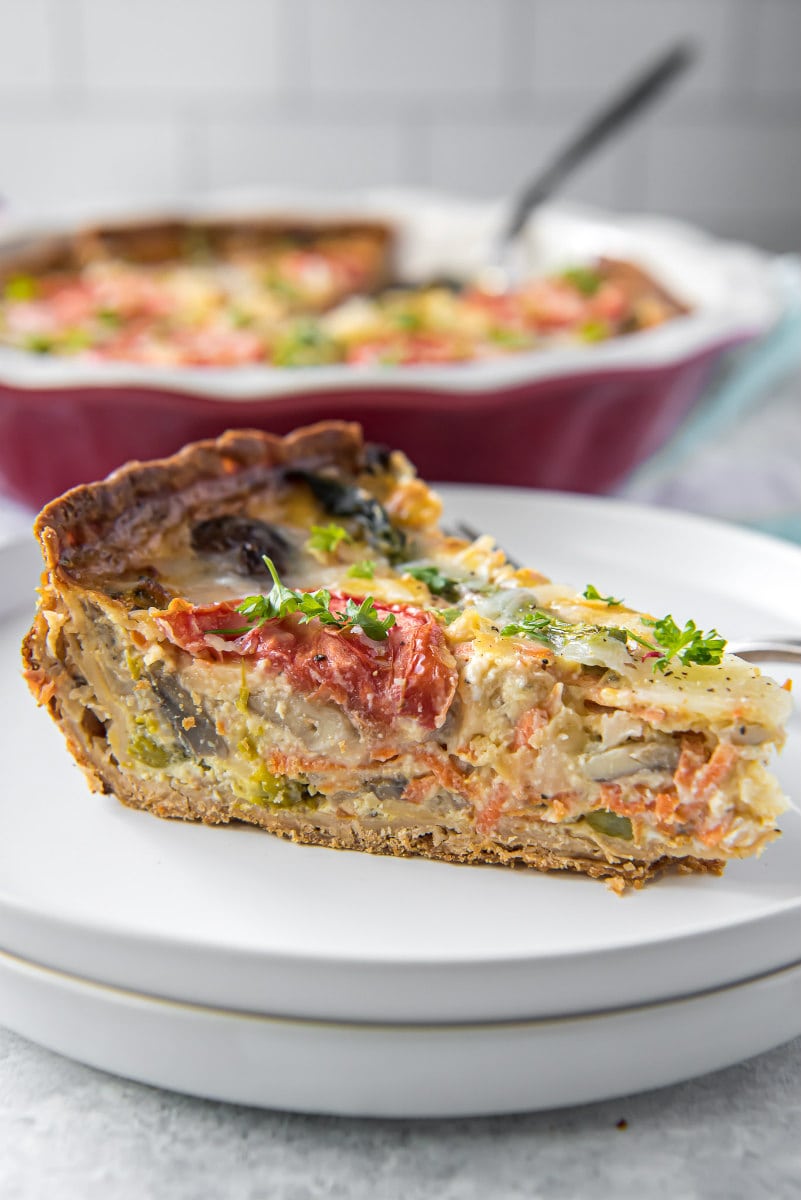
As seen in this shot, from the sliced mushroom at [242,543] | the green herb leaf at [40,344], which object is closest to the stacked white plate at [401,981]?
the sliced mushroom at [242,543]

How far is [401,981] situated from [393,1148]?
0.25 meters

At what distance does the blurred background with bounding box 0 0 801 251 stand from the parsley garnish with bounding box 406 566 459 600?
676 cm

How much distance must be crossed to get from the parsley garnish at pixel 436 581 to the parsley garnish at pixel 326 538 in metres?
0.16

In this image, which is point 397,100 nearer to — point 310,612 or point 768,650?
point 768,650

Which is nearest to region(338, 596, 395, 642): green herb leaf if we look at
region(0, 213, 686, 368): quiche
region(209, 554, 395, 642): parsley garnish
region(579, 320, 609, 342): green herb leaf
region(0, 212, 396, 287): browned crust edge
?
region(209, 554, 395, 642): parsley garnish

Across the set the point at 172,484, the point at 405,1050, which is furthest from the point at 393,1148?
the point at 172,484

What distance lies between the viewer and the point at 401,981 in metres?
1.63

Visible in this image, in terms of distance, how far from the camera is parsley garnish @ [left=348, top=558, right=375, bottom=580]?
2.42m

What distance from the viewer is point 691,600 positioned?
3.00 meters

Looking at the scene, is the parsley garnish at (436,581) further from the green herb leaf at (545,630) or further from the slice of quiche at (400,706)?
the green herb leaf at (545,630)

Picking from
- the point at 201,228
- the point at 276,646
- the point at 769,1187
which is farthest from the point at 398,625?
the point at 201,228

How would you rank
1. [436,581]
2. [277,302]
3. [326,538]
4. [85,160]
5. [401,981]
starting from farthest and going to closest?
1. [85,160]
2. [277,302]
3. [326,538]
4. [436,581]
5. [401,981]

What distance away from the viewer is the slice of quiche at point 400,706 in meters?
2.00

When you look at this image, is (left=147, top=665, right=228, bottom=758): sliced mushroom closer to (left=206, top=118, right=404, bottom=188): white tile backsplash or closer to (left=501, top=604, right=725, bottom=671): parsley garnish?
(left=501, top=604, right=725, bottom=671): parsley garnish
